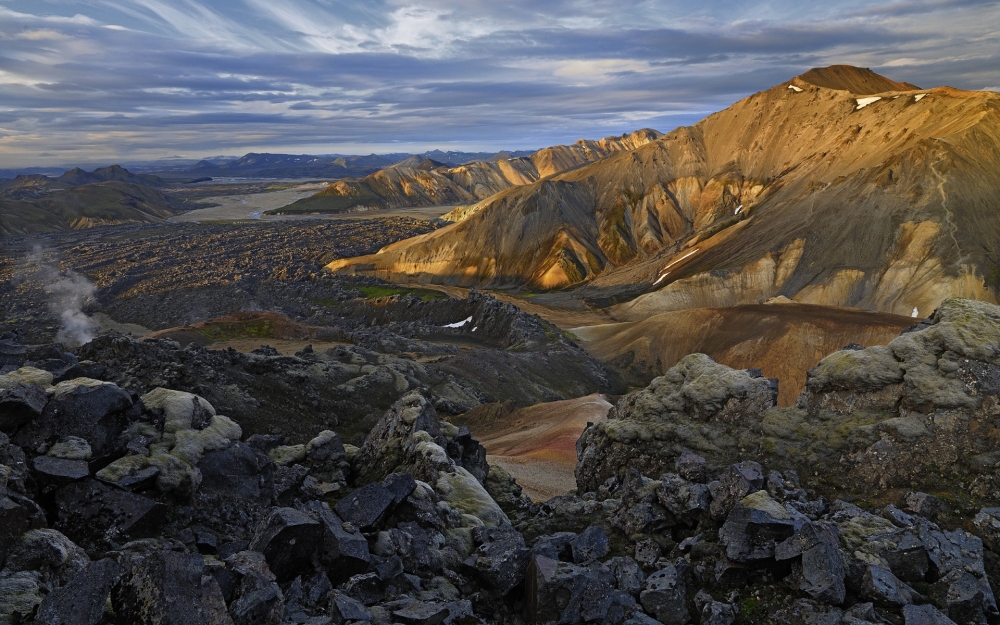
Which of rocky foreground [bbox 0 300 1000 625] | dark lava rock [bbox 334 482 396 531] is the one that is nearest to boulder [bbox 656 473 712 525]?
rocky foreground [bbox 0 300 1000 625]

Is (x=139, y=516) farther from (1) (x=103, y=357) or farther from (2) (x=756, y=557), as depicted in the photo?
(1) (x=103, y=357)

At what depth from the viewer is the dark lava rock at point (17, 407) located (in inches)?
619

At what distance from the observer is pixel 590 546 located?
16.1m

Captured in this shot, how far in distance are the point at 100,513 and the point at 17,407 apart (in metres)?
4.03

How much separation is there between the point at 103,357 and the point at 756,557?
146 feet

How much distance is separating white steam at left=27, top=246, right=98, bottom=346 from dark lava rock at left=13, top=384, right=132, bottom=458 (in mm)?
74329

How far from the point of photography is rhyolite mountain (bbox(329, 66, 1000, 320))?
96875mm

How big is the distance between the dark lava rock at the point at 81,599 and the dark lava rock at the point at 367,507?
227 inches

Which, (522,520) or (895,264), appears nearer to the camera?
(522,520)

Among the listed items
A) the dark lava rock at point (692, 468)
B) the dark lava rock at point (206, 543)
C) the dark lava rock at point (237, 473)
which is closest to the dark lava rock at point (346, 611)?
the dark lava rock at point (206, 543)

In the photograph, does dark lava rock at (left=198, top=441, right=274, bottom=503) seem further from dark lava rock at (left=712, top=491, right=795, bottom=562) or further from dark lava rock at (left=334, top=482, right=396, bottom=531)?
dark lava rock at (left=712, top=491, right=795, bottom=562)

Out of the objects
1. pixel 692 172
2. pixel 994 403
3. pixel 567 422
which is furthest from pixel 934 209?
pixel 994 403

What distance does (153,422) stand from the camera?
1914cm

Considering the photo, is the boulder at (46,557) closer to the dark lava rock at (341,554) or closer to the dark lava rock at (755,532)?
the dark lava rock at (341,554)
